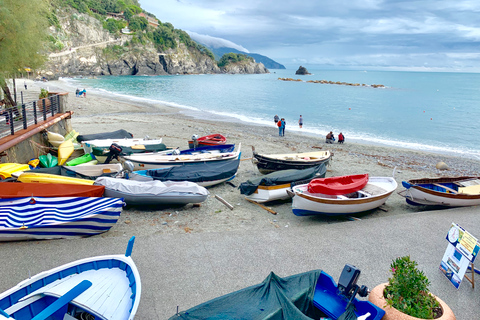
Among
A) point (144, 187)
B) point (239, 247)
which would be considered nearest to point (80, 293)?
point (239, 247)

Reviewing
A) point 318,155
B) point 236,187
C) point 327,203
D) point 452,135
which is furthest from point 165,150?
point 452,135

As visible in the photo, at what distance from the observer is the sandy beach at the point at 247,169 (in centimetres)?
974

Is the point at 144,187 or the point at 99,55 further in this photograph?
the point at 99,55

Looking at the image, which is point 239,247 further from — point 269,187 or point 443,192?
point 443,192

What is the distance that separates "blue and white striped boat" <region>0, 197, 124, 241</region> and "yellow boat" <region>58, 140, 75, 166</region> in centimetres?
592

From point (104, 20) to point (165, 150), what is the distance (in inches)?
5304

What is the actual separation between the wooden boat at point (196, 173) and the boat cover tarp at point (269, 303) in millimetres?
7719

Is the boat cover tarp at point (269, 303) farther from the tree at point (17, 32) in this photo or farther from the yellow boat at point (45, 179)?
the tree at point (17, 32)

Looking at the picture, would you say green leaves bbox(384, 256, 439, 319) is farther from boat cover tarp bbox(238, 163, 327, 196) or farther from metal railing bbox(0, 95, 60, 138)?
metal railing bbox(0, 95, 60, 138)

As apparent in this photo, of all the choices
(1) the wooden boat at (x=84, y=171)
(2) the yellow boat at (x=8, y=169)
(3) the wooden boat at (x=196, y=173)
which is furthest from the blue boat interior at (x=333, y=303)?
(2) the yellow boat at (x=8, y=169)

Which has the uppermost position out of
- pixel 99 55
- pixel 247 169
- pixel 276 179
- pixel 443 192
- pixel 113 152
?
pixel 99 55

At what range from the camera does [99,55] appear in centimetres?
11800

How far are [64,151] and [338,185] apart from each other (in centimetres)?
1156

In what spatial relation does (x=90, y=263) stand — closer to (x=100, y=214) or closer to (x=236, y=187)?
(x=100, y=214)
